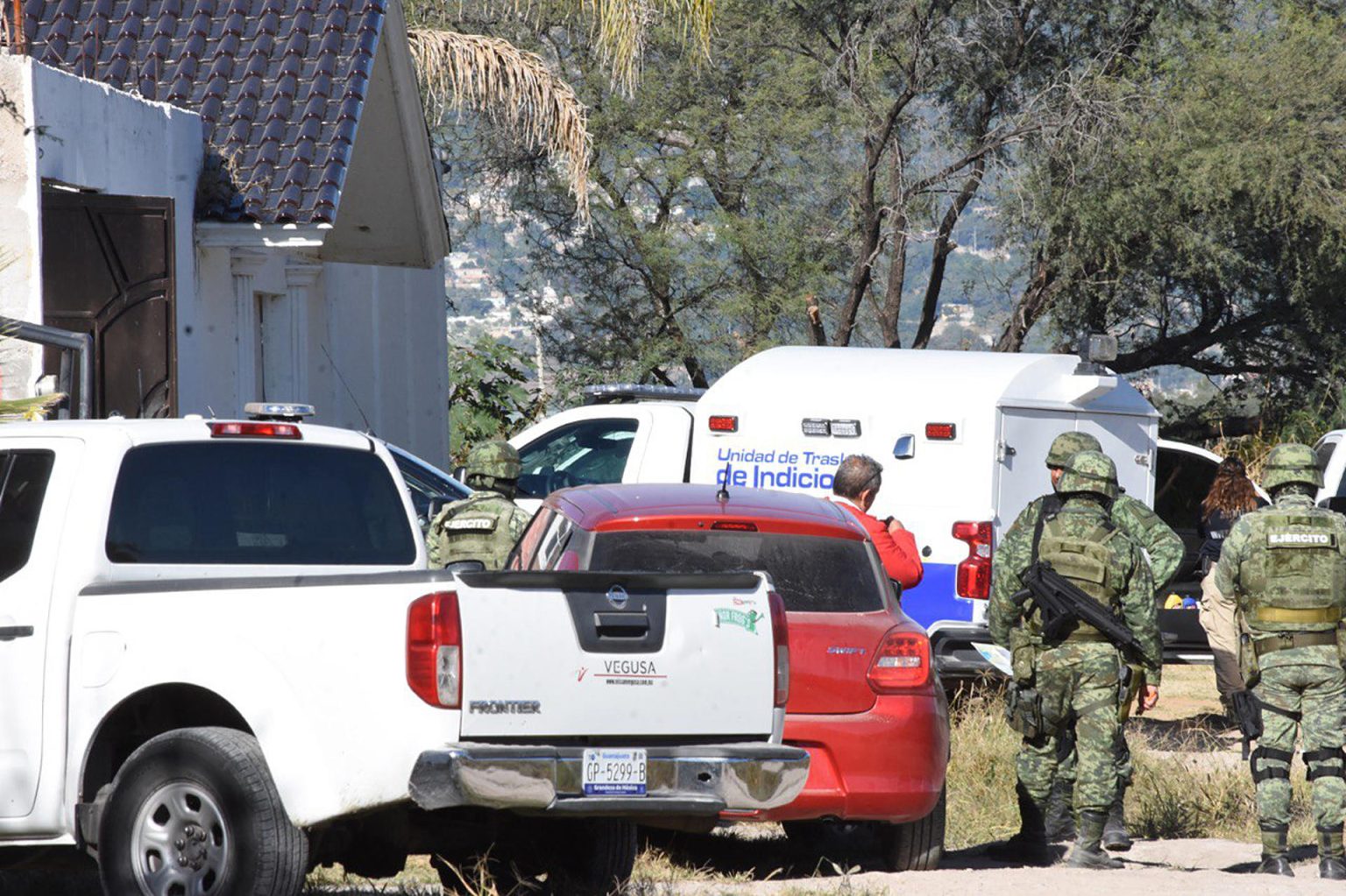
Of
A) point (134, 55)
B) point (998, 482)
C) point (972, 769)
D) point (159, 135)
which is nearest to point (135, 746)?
point (972, 769)

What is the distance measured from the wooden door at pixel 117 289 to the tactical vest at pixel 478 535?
4.26 m

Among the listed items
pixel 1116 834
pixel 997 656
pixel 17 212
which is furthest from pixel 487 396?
pixel 1116 834

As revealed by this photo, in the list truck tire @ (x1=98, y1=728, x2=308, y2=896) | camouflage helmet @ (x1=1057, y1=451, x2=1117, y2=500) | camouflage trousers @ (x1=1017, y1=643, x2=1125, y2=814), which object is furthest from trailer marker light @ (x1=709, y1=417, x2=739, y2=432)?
truck tire @ (x1=98, y1=728, x2=308, y2=896)

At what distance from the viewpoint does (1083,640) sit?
8078 mm

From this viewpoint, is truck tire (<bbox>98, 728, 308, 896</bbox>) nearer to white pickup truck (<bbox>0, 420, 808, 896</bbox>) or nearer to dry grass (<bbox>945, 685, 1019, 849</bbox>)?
white pickup truck (<bbox>0, 420, 808, 896</bbox>)

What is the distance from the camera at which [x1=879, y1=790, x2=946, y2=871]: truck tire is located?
763 centimetres

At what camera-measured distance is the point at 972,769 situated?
32.3 ft

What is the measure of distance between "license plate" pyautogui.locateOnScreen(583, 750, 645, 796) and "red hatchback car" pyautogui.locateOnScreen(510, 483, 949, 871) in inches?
53.4

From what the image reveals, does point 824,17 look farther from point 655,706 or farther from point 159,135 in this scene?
point 655,706

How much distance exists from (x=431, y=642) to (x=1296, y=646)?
441 centimetres

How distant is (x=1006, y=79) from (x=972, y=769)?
699 inches

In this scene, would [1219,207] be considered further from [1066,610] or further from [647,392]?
[1066,610]

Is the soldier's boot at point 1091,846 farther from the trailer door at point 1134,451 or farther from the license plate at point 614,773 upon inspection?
the trailer door at point 1134,451

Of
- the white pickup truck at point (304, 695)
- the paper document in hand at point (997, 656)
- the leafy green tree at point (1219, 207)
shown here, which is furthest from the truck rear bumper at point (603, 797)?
the leafy green tree at point (1219, 207)
